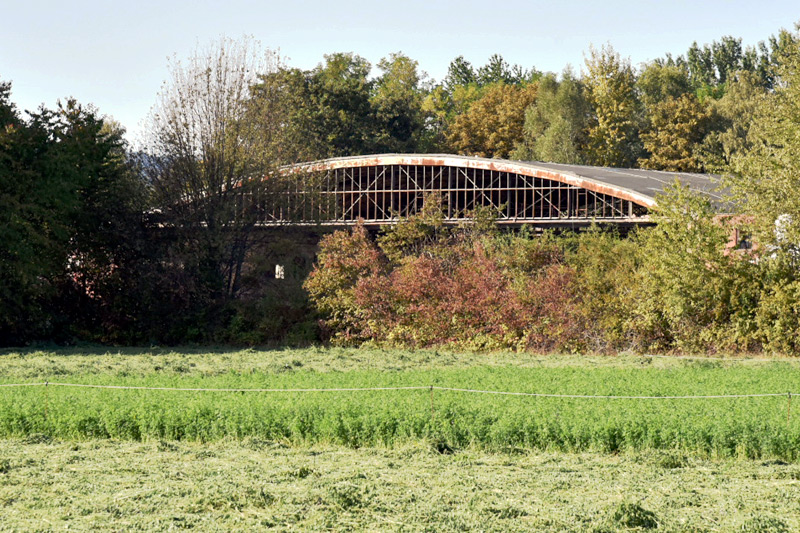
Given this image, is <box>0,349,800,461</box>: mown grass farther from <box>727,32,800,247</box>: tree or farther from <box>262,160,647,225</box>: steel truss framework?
<box>262,160,647,225</box>: steel truss framework

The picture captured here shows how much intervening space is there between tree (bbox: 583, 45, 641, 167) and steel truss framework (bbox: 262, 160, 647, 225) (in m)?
13.8

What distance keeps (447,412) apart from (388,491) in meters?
3.54

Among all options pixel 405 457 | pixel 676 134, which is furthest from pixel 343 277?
pixel 676 134

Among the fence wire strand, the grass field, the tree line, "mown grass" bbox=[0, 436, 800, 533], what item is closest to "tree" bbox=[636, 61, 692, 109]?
the tree line

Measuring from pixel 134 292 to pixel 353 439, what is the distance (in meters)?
20.7

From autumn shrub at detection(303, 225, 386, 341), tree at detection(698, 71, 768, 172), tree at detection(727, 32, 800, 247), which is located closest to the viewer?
tree at detection(727, 32, 800, 247)

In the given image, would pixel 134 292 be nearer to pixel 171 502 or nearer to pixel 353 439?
pixel 353 439

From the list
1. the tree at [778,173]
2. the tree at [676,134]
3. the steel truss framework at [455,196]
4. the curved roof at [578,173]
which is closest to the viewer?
the tree at [778,173]

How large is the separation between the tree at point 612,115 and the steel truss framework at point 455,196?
13.8m

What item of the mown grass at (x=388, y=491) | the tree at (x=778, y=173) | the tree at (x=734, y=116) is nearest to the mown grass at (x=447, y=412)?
the mown grass at (x=388, y=491)

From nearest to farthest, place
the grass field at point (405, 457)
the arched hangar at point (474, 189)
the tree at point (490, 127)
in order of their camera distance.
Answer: the grass field at point (405, 457) → the arched hangar at point (474, 189) → the tree at point (490, 127)

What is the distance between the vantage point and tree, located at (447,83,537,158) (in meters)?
66.8

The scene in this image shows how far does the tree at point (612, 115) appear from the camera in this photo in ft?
194

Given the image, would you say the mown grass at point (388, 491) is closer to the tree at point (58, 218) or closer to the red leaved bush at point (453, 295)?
the red leaved bush at point (453, 295)
